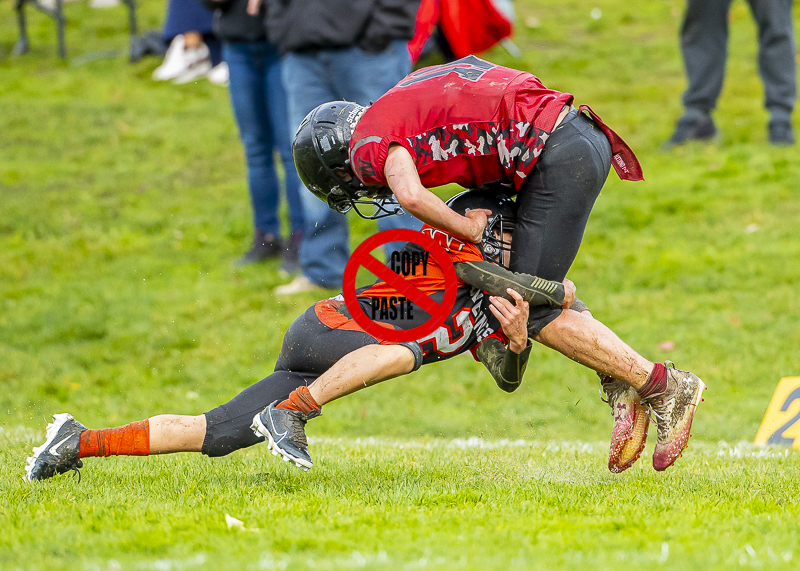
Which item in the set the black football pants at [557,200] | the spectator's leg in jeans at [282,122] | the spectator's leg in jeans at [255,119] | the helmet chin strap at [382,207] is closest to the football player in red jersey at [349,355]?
the black football pants at [557,200]

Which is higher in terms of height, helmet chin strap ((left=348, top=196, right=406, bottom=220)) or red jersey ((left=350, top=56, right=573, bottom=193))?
red jersey ((left=350, top=56, right=573, bottom=193))

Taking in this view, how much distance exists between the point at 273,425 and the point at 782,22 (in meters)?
8.40

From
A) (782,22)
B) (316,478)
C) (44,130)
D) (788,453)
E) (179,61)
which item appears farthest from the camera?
(179,61)

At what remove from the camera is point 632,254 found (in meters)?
9.10

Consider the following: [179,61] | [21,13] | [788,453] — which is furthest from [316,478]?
[21,13]

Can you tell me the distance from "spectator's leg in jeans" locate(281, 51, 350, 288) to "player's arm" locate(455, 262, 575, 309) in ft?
10.3

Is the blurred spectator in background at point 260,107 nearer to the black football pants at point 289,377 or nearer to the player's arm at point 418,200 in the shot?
the black football pants at point 289,377

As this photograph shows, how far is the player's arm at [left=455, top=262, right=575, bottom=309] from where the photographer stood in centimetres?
382

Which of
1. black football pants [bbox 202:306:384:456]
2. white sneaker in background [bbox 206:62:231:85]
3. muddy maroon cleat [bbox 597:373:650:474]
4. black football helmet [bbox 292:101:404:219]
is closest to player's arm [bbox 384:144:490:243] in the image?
black football helmet [bbox 292:101:404:219]

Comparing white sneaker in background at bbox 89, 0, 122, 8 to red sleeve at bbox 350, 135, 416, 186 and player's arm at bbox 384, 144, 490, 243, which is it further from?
player's arm at bbox 384, 144, 490, 243

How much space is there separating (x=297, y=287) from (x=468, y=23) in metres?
6.84

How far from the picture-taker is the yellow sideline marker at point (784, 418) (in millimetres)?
5641

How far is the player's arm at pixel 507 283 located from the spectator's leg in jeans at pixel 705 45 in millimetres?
7525

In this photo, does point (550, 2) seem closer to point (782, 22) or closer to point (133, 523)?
point (782, 22)
